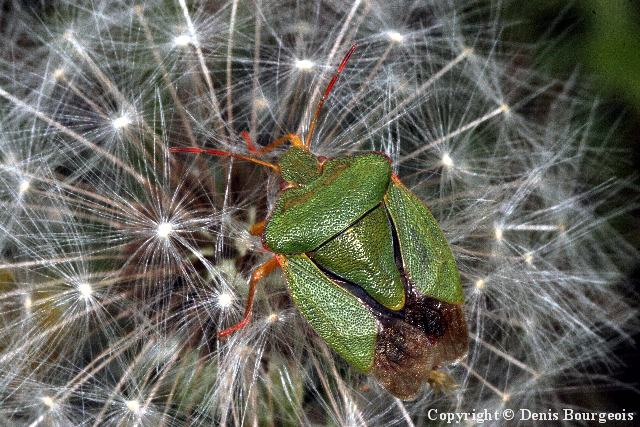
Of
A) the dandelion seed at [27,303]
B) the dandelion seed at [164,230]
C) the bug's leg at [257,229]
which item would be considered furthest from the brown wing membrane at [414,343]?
the dandelion seed at [27,303]

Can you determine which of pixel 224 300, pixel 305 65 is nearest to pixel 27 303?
pixel 224 300

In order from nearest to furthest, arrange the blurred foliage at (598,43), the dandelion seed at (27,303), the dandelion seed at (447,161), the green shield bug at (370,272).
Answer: the green shield bug at (370,272) → the dandelion seed at (27,303) → the dandelion seed at (447,161) → the blurred foliage at (598,43)

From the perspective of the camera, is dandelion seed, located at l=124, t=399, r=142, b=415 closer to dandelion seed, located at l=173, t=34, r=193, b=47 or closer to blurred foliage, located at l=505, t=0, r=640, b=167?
dandelion seed, located at l=173, t=34, r=193, b=47

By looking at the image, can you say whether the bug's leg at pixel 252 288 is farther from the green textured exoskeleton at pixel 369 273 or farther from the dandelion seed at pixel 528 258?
the dandelion seed at pixel 528 258

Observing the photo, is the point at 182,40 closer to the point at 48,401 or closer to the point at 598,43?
the point at 48,401

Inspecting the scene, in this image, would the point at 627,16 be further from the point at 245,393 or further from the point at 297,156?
the point at 245,393

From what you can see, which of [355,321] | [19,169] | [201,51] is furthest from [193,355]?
[201,51]
